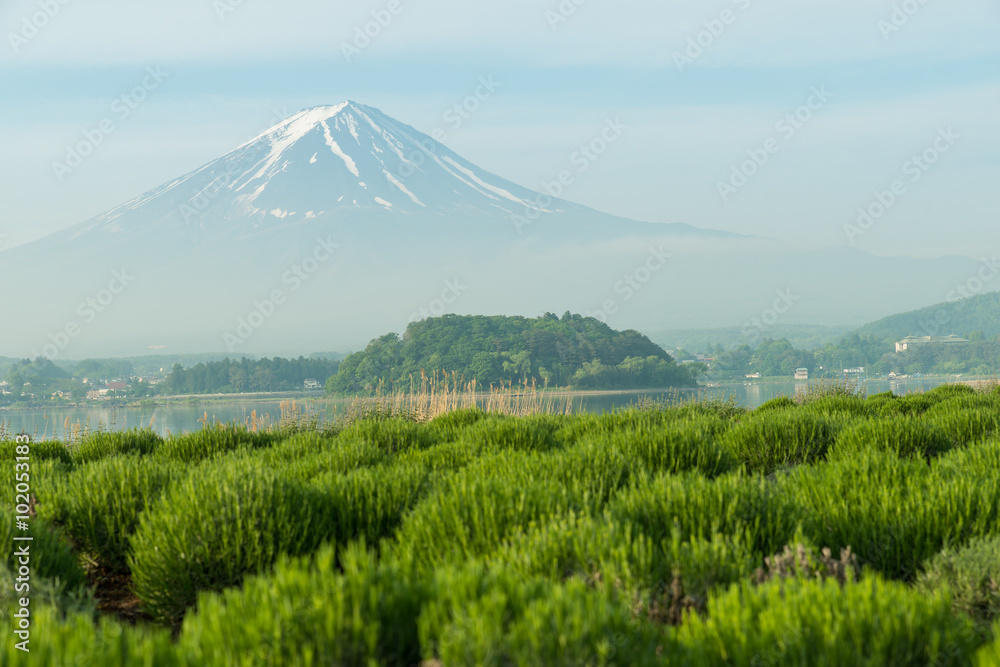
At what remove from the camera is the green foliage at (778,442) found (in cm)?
650

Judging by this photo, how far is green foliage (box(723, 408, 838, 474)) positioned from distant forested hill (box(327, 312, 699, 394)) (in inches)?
2562

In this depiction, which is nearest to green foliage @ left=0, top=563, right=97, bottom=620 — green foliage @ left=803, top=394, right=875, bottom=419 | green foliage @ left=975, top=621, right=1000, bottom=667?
green foliage @ left=975, top=621, right=1000, bottom=667

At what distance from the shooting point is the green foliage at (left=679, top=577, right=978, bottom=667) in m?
2.03

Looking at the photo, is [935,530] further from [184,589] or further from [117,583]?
[117,583]

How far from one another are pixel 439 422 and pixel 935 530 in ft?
21.6

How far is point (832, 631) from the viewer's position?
6.82 feet

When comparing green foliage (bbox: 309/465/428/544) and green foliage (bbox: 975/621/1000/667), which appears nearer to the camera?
green foliage (bbox: 975/621/1000/667)

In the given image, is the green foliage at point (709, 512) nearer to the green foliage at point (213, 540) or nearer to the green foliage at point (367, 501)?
the green foliage at point (367, 501)

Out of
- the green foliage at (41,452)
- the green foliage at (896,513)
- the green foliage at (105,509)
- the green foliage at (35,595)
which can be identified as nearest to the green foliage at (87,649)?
the green foliage at (35,595)

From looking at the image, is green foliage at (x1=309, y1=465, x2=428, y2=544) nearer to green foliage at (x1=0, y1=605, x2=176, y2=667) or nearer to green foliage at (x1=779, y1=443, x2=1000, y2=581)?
green foliage at (x1=0, y1=605, x2=176, y2=667)

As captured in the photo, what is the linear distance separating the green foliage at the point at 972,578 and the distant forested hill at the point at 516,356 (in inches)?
2689

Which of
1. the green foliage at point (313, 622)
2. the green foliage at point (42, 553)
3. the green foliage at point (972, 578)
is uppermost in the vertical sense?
the green foliage at point (313, 622)

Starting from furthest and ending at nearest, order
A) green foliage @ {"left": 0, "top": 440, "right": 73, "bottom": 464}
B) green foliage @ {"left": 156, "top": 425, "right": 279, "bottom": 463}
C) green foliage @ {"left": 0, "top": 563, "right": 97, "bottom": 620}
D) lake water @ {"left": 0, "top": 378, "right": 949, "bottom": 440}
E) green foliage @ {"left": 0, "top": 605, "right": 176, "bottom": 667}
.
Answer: lake water @ {"left": 0, "top": 378, "right": 949, "bottom": 440} → green foliage @ {"left": 156, "top": 425, "right": 279, "bottom": 463} → green foliage @ {"left": 0, "top": 440, "right": 73, "bottom": 464} → green foliage @ {"left": 0, "top": 563, "right": 97, "bottom": 620} → green foliage @ {"left": 0, "top": 605, "right": 176, "bottom": 667}

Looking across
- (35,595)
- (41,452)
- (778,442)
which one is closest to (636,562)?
(35,595)
